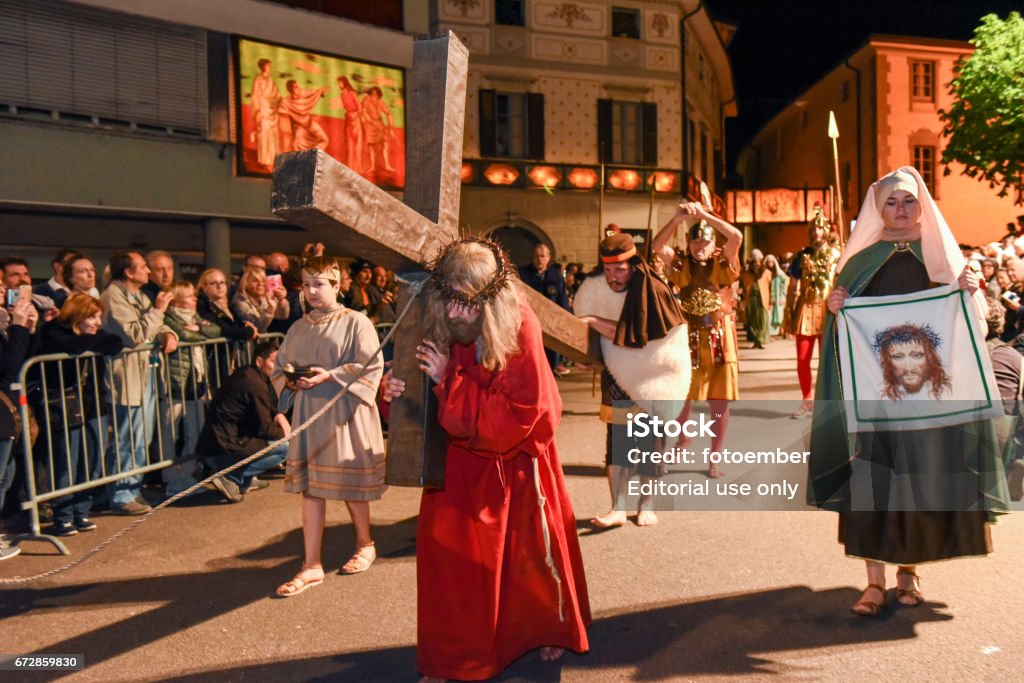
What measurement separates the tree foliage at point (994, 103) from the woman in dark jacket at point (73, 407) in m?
26.1

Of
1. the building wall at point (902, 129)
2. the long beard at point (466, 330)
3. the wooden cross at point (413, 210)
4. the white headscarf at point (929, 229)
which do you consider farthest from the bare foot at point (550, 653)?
the building wall at point (902, 129)

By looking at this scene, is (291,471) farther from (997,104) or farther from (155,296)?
(997,104)

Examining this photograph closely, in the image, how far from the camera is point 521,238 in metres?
23.8

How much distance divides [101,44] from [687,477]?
1398cm

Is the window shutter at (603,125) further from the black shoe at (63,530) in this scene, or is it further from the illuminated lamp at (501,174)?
the black shoe at (63,530)

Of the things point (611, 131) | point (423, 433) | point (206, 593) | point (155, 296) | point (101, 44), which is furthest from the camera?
point (611, 131)

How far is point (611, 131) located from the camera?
959 inches

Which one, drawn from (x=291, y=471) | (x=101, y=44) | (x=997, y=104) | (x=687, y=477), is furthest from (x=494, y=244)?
(x=997, y=104)

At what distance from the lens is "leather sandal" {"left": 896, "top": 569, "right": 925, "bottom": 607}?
14.2ft

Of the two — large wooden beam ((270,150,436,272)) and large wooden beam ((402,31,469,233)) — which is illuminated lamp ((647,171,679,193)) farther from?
large wooden beam ((270,150,436,272))

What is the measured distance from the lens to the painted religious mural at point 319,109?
17.9 metres

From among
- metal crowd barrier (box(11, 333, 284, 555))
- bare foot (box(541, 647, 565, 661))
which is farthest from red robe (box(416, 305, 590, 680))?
metal crowd barrier (box(11, 333, 284, 555))

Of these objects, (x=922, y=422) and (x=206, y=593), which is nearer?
(x=922, y=422)

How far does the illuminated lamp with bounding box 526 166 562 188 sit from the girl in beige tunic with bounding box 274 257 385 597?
18792mm
